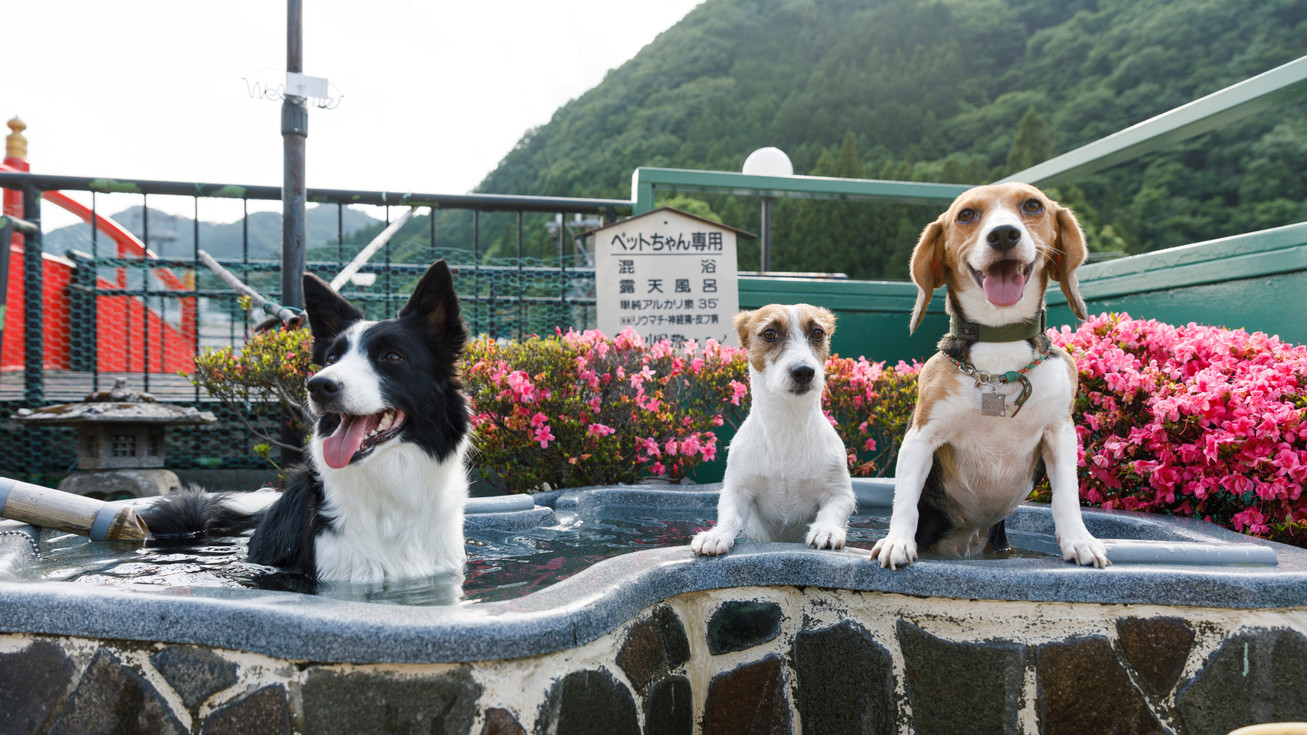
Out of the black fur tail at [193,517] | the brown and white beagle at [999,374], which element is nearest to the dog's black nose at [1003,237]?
the brown and white beagle at [999,374]

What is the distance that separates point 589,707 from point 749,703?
28.0 inches

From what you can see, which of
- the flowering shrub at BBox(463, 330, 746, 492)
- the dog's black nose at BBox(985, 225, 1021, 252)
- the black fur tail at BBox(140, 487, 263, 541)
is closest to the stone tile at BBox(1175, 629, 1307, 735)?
the dog's black nose at BBox(985, 225, 1021, 252)

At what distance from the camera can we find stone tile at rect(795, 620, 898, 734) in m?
2.18

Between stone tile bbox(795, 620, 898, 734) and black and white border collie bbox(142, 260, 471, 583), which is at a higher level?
black and white border collie bbox(142, 260, 471, 583)

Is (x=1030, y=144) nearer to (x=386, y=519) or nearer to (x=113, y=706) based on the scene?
(x=386, y=519)

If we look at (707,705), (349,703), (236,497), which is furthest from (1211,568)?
(236,497)

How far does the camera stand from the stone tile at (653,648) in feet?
6.37

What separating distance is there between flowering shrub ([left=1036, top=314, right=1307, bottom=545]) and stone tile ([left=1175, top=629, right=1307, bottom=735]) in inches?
43.6

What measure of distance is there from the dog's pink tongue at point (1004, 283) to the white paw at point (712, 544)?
3.72ft

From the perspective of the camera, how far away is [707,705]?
2.28 m

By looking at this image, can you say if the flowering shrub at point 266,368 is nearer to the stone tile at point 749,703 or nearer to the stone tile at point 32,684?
the stone tile at point 32,684

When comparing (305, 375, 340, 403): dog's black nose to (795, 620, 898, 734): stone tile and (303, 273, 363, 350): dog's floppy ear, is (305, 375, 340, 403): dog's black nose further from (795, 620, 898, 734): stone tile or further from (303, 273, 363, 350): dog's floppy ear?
(795, 620, 898, 734): stone tile

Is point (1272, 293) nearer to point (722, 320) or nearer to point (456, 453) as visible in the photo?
point (722, 320)

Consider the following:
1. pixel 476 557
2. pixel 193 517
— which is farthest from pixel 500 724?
pixel 193 517
